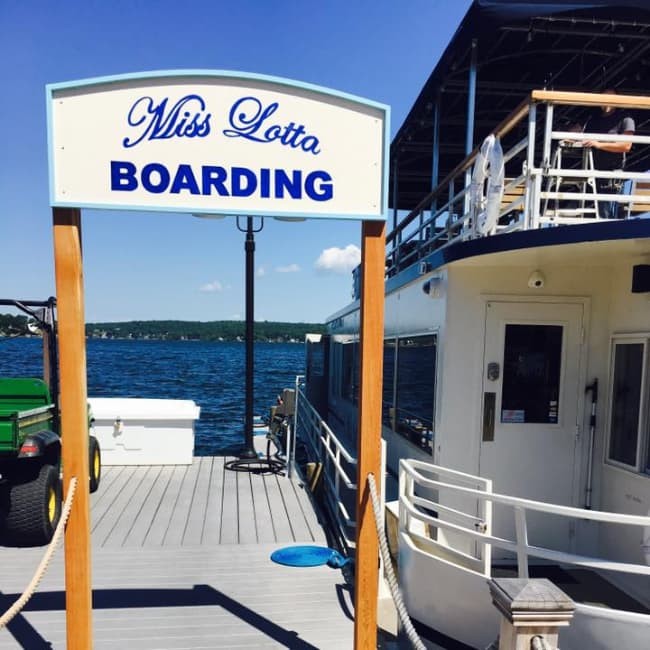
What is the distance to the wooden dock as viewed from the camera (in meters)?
3.29

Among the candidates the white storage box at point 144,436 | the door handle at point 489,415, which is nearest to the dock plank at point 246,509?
the white storage box at point 144,436

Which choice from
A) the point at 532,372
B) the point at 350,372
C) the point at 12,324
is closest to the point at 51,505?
the point at 12,324

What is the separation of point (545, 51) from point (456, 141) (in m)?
3.29

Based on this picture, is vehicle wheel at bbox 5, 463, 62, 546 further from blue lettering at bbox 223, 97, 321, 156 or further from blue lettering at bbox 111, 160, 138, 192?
blue lettering at bbox 223, 97, 321, 156

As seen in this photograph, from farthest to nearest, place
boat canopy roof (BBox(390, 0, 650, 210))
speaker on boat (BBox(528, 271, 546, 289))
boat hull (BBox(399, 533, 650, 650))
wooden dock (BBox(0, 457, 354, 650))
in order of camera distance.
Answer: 1. boat canopy roof (BBox(390, 0, 650, 210))
2. speaker on boat (BBox(528, 271, 546, 289))
3. wooden dock (BBox(0, 457, 354, 650))
4. boat hull (BBox(399, 533, 650, 650))

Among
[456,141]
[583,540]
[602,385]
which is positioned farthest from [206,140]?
[456,141]

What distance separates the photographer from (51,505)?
4828 millimetres

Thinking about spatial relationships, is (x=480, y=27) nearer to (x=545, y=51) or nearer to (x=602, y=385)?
(x=545, y=51)

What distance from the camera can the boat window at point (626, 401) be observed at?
4160 millimetres

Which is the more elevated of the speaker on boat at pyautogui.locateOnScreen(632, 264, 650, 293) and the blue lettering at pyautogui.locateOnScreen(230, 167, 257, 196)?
the blue lettering at pyautogui.locateOnScreen(230, 167, 257, 196)

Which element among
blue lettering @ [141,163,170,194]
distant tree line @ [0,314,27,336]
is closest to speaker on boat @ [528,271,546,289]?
blue lettering @ [141,163,170,194]

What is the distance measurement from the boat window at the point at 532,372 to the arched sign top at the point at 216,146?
7.67 ft

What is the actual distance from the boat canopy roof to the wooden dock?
19.2ft

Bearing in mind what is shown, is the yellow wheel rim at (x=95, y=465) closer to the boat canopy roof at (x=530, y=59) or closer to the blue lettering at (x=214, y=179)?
the blue lettering at (x=214, y=179)
